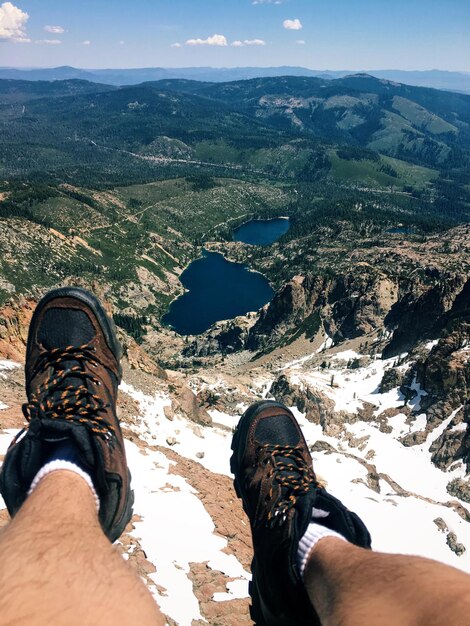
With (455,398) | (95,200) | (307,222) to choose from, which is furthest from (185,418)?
(307,222)

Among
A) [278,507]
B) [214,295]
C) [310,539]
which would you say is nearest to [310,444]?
[278,507]

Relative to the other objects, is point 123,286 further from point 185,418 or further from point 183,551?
point 183,551

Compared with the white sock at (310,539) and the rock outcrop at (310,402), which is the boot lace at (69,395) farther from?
Answer: the rock outcrop at (310,402)

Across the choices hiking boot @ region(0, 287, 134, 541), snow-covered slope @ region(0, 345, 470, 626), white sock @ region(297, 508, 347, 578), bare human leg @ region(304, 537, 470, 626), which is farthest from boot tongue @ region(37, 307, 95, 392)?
bare human leg @ region(304, 537, 470, 626)

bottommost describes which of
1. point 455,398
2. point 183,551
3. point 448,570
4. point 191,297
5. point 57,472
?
point 191,297

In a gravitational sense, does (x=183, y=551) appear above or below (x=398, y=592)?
below

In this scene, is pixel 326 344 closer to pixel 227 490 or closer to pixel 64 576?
pixel 227 490

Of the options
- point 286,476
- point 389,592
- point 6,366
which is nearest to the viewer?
point 389,592

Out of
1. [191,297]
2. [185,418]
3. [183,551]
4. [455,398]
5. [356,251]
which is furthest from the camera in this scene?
[191,297]
